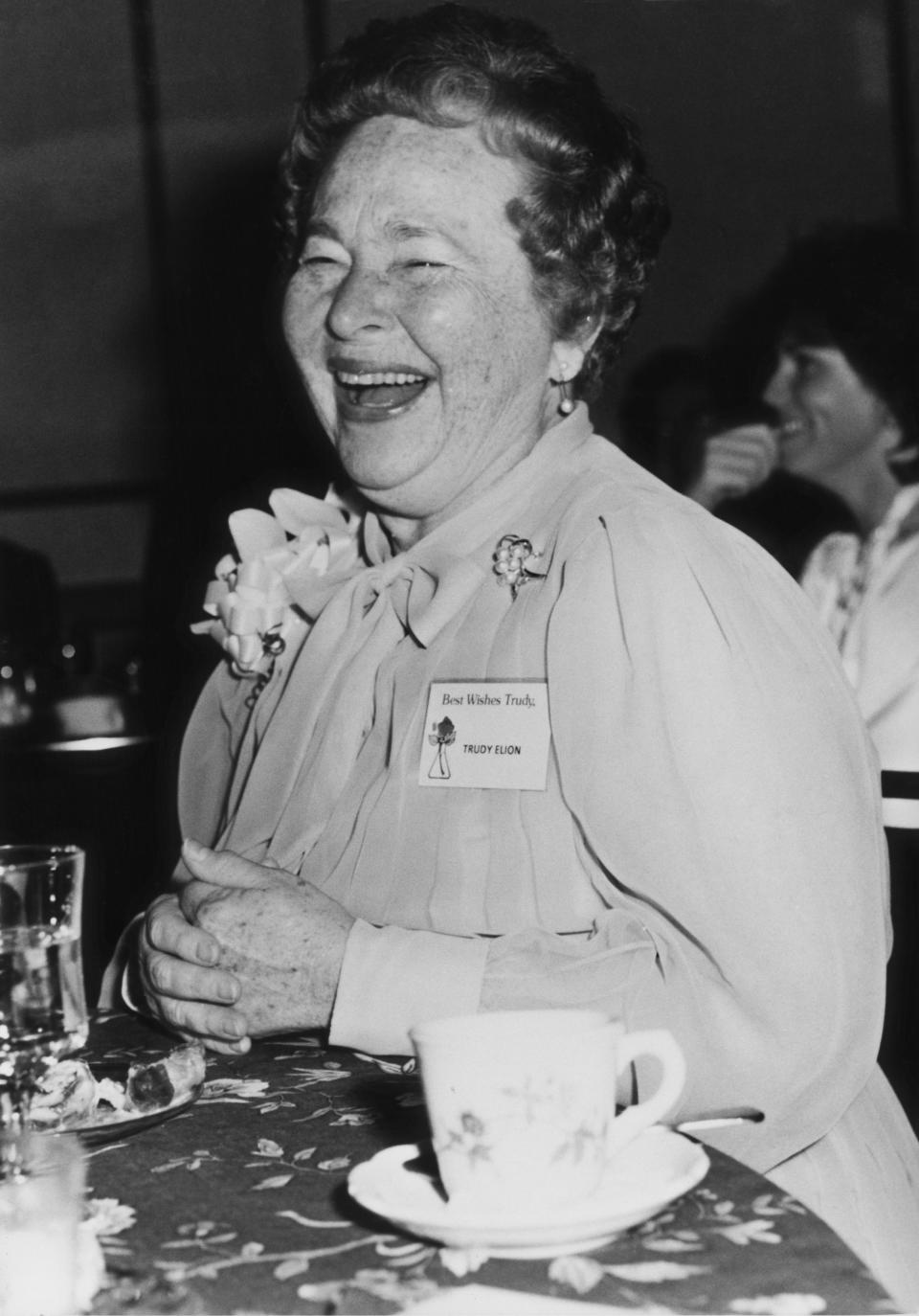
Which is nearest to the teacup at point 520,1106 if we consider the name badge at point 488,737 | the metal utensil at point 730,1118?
the metal utensil at point 730,1118

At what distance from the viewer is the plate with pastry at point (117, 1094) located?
976mm

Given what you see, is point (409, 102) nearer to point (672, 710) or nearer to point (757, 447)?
point (672, 710)

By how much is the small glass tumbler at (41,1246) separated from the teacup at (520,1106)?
0.56ft

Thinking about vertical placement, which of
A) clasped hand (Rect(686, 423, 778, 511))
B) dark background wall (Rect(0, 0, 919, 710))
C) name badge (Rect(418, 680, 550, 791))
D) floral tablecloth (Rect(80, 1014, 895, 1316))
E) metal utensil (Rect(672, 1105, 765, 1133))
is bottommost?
metal utensil (Rect(672, 1105, 765, 1133))

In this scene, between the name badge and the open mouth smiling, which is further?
the open mouth smiling

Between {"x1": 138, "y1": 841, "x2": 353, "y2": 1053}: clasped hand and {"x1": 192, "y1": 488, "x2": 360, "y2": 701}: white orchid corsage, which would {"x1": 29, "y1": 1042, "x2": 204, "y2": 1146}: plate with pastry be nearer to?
{"x1": 138, "y1": 841, "x2": 353, "y2": 1053}: clasped hand

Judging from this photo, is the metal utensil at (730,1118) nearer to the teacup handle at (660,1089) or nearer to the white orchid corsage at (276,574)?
the teacup handle at (660,1089)

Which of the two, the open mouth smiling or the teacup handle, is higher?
the open mouth smiling

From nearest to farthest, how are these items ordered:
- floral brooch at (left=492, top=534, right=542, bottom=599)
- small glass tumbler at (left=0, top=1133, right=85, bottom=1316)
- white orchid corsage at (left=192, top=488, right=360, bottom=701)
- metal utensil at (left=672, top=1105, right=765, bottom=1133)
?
small glass tumbler at (left=0, top=1133, right=85, bottom=1316), metal utensil at (left=672, top=1105, right=765, bottom=1133), floral brooch at (left=492, top=534, right=542, bottom=599), white orchid corsage at (left=192, top=488, right=360, bottom=701)

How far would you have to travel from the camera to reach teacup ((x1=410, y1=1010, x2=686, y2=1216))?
2.37ft

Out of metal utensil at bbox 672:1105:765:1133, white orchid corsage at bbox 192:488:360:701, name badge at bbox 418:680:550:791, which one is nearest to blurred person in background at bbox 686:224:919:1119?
white orchid corsage at bbox 192:488:360:701

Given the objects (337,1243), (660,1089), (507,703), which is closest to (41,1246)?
(337,1243)

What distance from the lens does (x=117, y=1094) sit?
3.32 ft

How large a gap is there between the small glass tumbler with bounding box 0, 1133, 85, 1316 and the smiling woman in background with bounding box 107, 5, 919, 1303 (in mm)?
464
